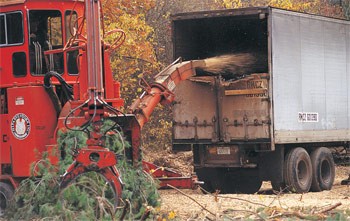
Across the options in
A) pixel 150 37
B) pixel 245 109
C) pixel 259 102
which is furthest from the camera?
pixel 150 37

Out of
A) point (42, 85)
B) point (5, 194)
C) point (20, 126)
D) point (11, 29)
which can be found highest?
point (11, 29)

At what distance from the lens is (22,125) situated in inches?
552

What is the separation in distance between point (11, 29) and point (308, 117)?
24.4 feet

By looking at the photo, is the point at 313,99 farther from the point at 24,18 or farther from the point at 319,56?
the point at 24,18

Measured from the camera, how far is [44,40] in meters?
14.5

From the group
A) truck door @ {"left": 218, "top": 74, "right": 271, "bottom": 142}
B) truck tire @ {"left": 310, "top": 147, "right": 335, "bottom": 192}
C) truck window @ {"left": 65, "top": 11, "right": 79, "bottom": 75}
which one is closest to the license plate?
truck door @ {"left": 218, "top": 74, "right": 271, "bottom": 142}

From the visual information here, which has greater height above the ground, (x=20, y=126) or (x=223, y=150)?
(x=20, y=126)

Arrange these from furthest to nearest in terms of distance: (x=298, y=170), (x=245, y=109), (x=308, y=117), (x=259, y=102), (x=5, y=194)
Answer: (x=308, y=117) < (x=298, y=170) < (x=245, y=109) < (x=259, y=102) < (x=5, y=194)

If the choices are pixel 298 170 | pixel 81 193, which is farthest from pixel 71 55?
pixel 298 170

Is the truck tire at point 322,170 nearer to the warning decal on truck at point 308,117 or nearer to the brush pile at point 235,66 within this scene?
the warning decal on truck at point 308,117

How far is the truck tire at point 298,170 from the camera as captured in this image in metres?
18.1

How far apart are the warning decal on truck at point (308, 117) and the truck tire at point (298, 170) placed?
651 millimetres

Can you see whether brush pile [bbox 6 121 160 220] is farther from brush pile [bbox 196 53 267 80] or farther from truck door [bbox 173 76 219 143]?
brush pile [bbox 196 53 267 80]

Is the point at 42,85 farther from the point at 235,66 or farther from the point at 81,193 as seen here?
the point at 235,66
